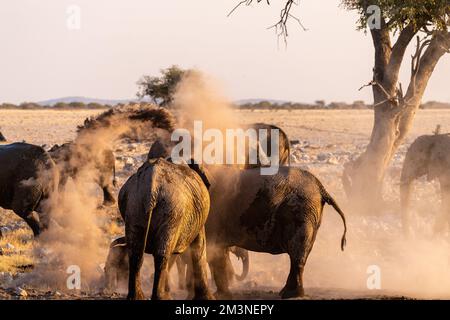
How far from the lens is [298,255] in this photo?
916cm

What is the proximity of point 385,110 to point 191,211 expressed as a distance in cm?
902

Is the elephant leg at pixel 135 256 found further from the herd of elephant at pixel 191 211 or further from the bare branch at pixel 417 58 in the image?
the bare branch at pixel 417 58

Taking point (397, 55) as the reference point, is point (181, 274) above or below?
below

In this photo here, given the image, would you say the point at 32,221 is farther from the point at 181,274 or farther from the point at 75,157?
the point at 181,274

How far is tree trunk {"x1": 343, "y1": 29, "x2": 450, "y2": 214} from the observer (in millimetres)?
16266

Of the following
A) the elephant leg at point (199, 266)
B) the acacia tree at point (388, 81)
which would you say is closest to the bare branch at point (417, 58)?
the acacia tree at point (388, 81)

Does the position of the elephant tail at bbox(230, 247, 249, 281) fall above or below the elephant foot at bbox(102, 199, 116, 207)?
below

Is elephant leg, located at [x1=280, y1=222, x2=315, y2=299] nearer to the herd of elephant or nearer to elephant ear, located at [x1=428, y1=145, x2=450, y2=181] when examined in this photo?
the herd of elephant

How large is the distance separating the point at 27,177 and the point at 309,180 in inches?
185

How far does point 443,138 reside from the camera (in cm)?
1518

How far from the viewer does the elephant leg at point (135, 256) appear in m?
7.83

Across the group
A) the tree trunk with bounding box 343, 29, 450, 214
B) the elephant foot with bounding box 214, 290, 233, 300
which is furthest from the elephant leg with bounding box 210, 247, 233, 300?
the tree trunk with bounding box 343, 29, 450, 214

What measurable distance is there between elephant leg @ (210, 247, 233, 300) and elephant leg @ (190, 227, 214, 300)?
747mm

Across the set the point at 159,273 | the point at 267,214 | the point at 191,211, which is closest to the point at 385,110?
the point at 267,214
